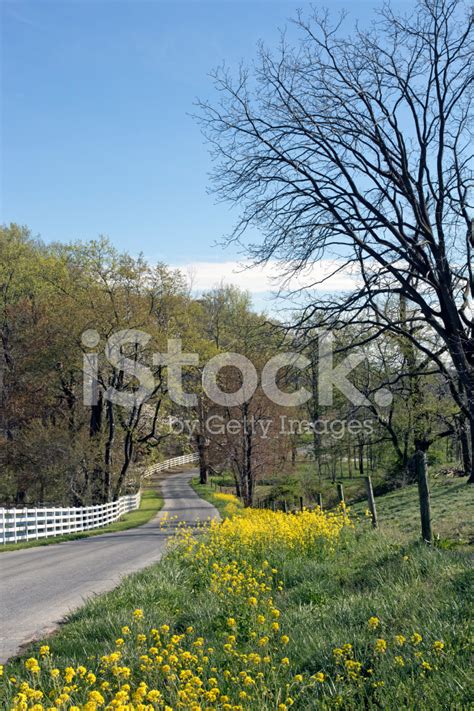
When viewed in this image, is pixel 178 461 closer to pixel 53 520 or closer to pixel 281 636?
pixel 53 520

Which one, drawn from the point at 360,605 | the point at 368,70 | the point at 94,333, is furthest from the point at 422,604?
the point at 94,333

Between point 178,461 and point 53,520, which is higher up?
point 178,461

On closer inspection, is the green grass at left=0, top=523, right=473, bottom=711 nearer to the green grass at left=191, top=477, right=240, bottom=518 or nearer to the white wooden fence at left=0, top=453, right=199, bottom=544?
the white wooden fence at left=0, top=453, right=199, bottom=544

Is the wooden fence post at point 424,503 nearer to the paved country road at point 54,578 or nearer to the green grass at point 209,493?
the paved country road at point 54,578

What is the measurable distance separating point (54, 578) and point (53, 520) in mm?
13778

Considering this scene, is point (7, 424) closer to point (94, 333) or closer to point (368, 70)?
point (94, 333)

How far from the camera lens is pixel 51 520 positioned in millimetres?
26031

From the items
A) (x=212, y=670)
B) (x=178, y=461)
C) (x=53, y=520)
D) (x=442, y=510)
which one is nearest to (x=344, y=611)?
(x=212, y=670)

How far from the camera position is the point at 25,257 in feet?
138

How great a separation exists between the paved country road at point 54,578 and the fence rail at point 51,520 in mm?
2363

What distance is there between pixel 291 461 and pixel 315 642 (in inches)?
1455

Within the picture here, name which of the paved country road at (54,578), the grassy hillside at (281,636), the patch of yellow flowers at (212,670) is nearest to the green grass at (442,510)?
the grassy hillside at (281,636)

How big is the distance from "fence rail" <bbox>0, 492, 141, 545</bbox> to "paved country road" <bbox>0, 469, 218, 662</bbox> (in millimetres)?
2363

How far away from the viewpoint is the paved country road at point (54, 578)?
8.02 metres
